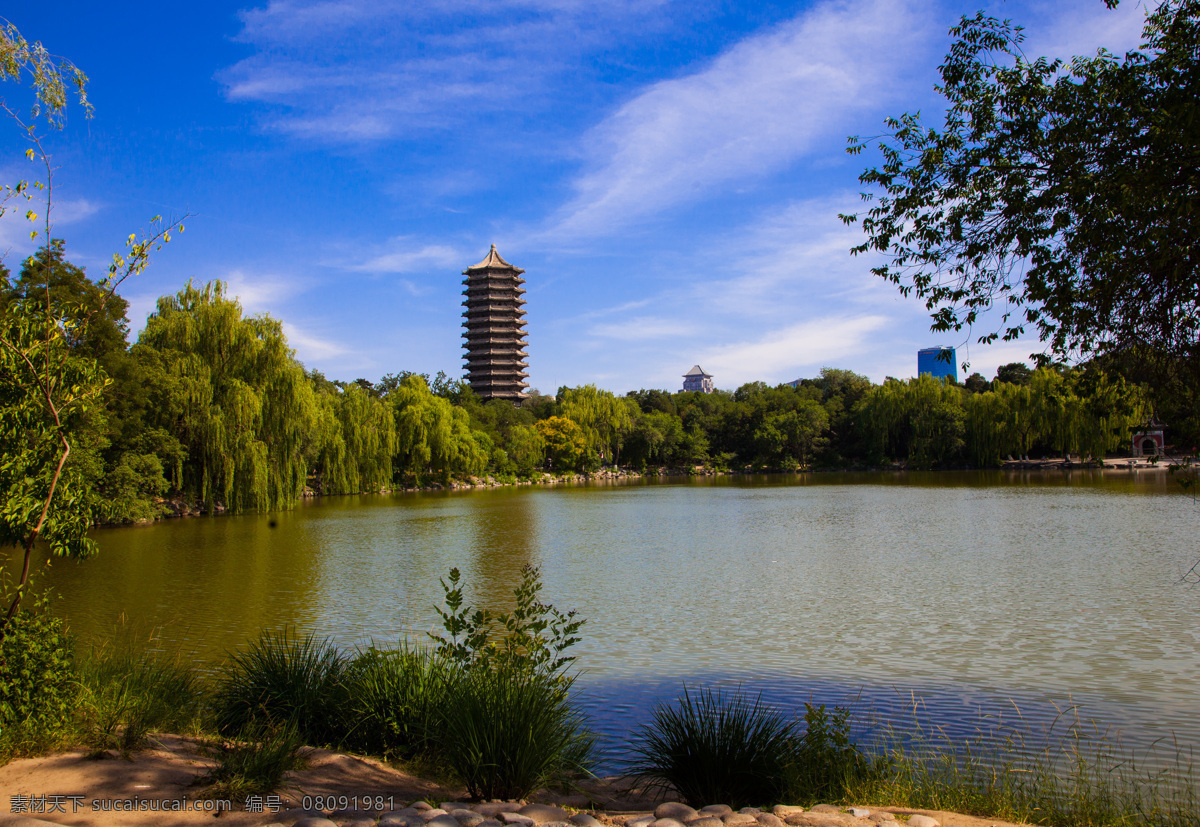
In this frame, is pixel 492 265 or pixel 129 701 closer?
pixel 129 701

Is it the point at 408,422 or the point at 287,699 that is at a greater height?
the point at 408,422

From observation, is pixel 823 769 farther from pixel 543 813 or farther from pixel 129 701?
pixel 129 701

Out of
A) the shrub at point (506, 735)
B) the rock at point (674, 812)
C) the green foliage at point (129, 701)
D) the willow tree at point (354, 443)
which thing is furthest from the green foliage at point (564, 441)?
the rock at point (674, 812)

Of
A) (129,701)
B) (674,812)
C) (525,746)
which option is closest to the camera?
(674,812)

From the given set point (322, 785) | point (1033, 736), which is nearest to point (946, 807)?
point (1033, 736)

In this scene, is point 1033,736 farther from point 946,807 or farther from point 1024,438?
point 1024,438

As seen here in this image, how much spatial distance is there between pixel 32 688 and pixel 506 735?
2.31 meters

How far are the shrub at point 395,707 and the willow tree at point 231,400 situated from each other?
20.2 meters

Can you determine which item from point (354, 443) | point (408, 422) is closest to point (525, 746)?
point (354, 443)

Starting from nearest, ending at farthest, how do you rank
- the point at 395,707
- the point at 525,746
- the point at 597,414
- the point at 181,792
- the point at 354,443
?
the point at 181,792 → the point at 525,746 → the point at 395,707 → the point at 354,443 → the point at 597,414

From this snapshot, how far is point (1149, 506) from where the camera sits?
2009 cm

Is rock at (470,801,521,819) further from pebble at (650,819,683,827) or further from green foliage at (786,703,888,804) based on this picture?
green foliage at (786,703,888,804)

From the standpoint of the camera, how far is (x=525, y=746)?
12.1ft

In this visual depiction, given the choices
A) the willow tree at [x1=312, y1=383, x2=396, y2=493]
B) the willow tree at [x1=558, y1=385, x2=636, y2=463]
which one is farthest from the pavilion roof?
the willow tree at [x1=312, y1=383, x2=396, y2=493]
